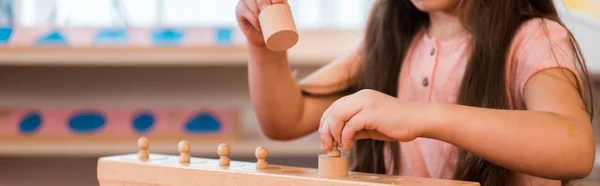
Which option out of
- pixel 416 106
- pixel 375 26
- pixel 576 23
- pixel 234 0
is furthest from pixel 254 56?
pixel 576 23

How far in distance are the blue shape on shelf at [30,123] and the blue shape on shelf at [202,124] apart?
1.26ft

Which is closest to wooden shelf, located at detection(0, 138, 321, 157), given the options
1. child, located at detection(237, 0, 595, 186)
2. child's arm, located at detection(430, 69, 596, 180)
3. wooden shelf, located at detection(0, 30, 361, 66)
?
wooden shelf, located at detection(0, 30, 361, 66)

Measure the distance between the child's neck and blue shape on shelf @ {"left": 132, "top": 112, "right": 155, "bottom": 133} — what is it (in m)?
1.11

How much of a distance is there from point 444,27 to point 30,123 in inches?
52.3

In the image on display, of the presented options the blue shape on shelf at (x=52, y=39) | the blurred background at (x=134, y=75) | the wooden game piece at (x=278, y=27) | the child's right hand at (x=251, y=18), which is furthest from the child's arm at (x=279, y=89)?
the blue shape on shelf at (x=52, y=39)

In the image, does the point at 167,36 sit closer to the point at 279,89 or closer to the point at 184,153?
the point at 279,89

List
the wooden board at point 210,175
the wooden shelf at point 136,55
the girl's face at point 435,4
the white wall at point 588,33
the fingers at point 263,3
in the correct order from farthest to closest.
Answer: the white wall at point 588,33
the wooden shelf at point 136,55
the girl's face at point 435,4
the fingers at point 263,3
the wooden board at point 210,175

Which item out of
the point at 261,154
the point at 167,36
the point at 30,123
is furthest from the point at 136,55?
the point at 261,154

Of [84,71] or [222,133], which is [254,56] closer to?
[222,133]

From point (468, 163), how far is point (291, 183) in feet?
0.75

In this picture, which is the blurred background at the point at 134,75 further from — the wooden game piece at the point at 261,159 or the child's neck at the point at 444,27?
the wooden game piece at the point at 261,159

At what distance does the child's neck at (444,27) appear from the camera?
89cm

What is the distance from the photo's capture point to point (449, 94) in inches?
34.1

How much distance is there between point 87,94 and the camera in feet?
7.11
